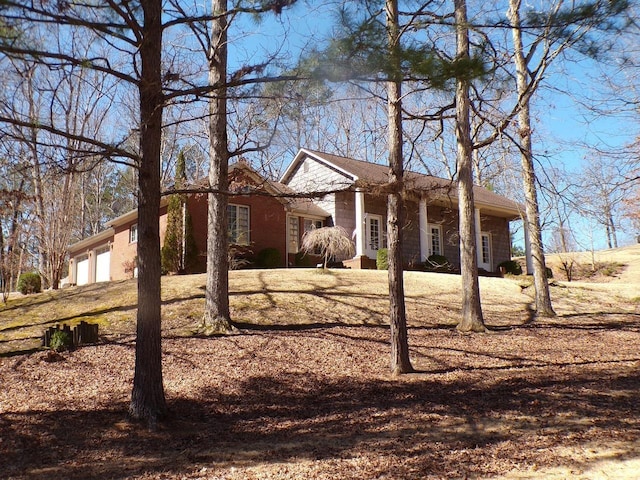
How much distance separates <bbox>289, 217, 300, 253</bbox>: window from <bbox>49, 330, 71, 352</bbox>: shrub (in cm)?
1218

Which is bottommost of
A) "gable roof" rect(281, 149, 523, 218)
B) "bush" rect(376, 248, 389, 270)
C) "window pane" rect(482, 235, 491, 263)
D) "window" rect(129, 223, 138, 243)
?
"bush" rect(376, 248, 389, 270)

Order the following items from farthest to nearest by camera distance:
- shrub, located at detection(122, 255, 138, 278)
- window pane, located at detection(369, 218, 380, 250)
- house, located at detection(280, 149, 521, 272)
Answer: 1. window pane, located at detection(369, 218, 380, 250)
2. house, located at detection(280, 149, 521, 272)
3. shrub, located at detection(122, 255, 138, 278)

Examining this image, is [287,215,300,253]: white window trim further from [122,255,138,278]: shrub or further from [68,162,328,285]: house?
[122,255,138,278]: shrub

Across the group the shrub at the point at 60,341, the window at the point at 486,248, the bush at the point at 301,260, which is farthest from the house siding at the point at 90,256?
the window at the point at 486,248

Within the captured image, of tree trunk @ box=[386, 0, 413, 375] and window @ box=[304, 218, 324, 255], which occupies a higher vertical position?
window @ box=[304, 218, 324, 255]

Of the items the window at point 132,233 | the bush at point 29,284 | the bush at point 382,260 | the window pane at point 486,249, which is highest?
the window at point 132,233

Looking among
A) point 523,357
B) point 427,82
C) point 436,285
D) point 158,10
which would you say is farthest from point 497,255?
point 158,10

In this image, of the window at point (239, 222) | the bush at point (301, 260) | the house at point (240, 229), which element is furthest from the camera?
the bush at point (301, 260)

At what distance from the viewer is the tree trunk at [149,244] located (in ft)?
18.1

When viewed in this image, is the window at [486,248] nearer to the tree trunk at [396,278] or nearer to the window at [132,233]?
the window at [132,233]

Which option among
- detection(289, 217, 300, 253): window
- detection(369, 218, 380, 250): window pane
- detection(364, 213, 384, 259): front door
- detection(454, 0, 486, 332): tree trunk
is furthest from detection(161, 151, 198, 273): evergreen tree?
detection(454, 0, 486, 332): tree trunk

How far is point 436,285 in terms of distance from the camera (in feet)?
48.7

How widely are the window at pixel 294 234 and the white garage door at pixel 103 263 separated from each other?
839 cm

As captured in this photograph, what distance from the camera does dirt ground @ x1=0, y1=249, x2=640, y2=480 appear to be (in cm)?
441
